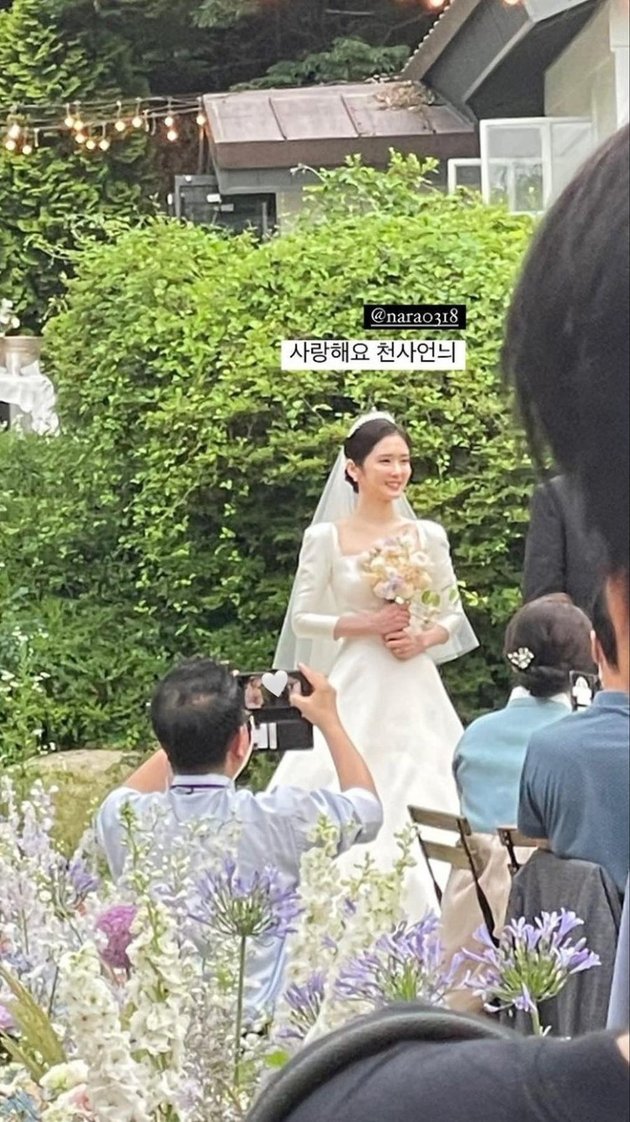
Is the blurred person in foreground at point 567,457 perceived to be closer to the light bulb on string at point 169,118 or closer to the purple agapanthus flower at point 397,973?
the purple agapanthus flower at point 397,973

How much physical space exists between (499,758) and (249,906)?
175cm

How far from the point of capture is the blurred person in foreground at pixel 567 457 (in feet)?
1.56

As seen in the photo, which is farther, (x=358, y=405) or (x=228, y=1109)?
(x=358, y=405)

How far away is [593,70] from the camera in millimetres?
4809

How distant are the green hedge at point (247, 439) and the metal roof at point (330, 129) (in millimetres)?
78

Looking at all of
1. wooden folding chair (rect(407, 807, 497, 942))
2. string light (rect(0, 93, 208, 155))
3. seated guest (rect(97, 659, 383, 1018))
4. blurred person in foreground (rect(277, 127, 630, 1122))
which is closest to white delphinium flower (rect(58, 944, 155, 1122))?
blurred person in foreground (rect(277, 127, 630, 1122))

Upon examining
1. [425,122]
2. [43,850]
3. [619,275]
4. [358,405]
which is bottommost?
[43,850]

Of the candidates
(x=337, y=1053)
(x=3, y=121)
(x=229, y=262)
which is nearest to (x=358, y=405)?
(x=229, y=262)

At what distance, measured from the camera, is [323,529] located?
14.9 feet

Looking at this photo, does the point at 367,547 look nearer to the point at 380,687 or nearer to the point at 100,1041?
the point at 380,687

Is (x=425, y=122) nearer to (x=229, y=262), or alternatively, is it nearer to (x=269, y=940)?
(x=229, y=262)

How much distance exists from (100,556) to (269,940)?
3.89 meters

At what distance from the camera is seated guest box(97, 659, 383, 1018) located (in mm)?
2182

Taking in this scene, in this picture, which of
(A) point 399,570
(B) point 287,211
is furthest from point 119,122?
(A) point 399,570
